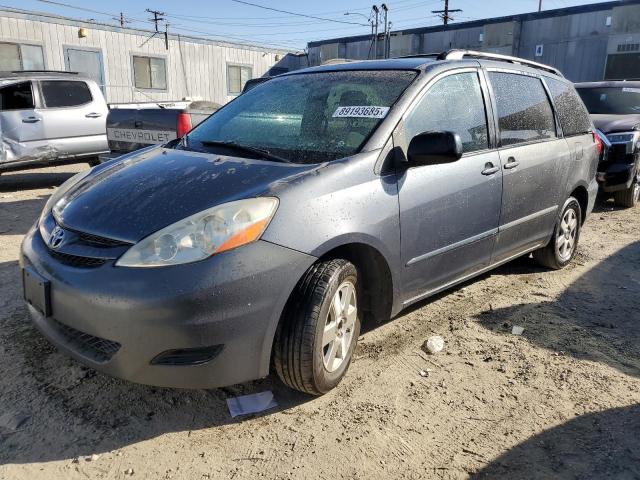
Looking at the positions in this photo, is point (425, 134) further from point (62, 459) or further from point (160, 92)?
point (160, 92)

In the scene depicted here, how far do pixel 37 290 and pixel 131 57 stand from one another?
17.9 m

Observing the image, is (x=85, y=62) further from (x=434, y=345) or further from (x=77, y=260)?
(x=434, y=345)

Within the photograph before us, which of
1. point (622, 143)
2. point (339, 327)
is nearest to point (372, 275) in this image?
point (339, 327)

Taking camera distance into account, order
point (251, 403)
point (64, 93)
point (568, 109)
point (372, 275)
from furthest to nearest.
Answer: point (64, 93) < point (568, 109) < point (372, 275) < point (251, 403)

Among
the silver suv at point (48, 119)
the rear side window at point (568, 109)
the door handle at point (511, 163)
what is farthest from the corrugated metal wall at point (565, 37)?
the door handle at point (511, 163)

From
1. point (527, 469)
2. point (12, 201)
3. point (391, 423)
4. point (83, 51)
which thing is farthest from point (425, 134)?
point (83, 51)

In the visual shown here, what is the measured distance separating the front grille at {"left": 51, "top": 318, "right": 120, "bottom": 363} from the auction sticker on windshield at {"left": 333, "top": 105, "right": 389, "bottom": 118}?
1786 millimetres

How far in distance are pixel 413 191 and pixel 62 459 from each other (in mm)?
2150

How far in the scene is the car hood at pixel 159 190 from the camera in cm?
239

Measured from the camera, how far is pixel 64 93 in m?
8.80

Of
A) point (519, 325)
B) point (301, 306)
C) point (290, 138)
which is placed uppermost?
point (290, 138)

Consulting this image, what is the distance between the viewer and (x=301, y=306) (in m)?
2.45

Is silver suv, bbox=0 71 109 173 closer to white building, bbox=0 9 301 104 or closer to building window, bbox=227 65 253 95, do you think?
white building, bbox=0 9 301 104

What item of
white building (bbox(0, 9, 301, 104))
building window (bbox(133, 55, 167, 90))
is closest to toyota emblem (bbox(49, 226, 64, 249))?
white building (bbox(0, 9, 301, 104))
